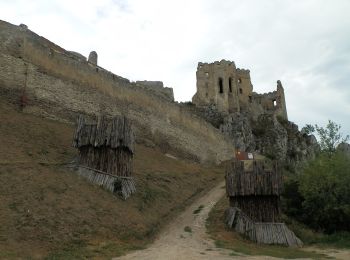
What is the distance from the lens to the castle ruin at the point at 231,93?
201 feet

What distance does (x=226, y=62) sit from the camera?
214 feet

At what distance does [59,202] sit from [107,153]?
14.8 feet

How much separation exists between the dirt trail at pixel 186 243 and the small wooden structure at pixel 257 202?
1.72m

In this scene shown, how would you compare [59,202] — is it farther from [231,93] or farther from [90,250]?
[231,93]

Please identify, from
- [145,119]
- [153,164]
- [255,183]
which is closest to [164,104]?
[145,119]

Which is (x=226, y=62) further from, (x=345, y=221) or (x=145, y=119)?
(x=345, y=221)

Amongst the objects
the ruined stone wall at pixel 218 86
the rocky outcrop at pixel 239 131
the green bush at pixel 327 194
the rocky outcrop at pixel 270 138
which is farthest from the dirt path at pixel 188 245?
the ruined stone wall at pixel 218 86

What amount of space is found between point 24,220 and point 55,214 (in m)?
1.24

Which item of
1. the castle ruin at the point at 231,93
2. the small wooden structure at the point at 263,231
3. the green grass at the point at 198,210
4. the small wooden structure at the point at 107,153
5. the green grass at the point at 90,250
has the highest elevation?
the castle ruin at the point at 231,93

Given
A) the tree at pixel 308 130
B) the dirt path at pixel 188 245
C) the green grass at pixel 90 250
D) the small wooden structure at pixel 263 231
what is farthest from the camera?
the tree at pixel 308 130

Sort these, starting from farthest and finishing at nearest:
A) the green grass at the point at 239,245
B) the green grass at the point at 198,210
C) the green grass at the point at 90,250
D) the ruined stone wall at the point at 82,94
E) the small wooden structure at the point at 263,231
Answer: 1. the ruined stone wall at the point at 82,94
2. the green grass at the point at 198,210
3. the small wooden structure at the point at 263,231
4. the green grass at the point at 239,245
5. the green grass at the point at 90,250

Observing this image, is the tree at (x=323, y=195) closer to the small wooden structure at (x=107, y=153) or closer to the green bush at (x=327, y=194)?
the green bush at (x=327, y=194)

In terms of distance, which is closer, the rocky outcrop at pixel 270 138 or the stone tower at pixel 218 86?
the rocky outcrop at pixel 270 138

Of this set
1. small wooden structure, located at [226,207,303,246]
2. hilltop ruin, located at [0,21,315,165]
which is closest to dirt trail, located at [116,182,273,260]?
small wooden structure, located at [226,207,303,246]
